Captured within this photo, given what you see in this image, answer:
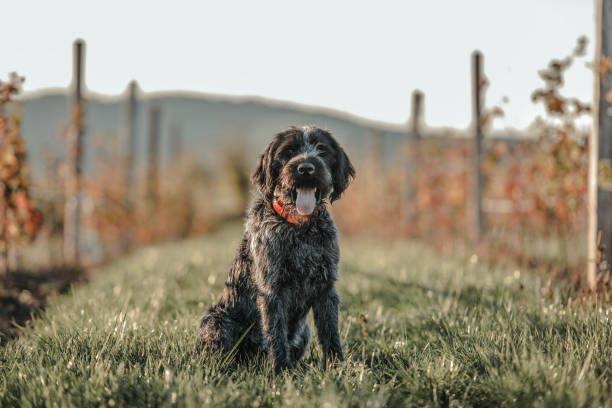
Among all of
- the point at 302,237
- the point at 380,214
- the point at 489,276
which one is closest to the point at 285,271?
the point at 302,237

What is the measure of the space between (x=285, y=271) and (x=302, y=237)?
0.28 metres

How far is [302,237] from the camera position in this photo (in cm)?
366

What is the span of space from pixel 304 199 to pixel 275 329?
37.1 inches

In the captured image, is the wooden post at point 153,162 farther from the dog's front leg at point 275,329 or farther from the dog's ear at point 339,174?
the dog's front leg at point 275,329

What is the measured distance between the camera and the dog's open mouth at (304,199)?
3580 mm

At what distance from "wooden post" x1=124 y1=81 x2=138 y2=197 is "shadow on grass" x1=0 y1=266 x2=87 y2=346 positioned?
583cm

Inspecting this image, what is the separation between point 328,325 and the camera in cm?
373

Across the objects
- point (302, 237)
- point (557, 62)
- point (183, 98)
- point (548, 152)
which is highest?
point (183, 98)

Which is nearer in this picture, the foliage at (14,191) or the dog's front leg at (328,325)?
the dog's front leg at (328,325)

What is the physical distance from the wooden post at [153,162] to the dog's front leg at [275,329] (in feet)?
50.3

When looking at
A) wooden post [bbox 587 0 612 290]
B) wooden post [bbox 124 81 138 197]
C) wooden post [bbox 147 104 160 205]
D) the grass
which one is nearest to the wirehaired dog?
the grass

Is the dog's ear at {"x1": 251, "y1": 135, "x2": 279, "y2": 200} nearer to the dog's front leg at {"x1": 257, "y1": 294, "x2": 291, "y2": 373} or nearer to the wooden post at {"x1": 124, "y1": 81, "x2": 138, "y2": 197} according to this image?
the dog's front leg at {"x1": 257, "y1": 294, "x2": 291, "y2": 373}

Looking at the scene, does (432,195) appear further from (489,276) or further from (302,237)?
(302,237)

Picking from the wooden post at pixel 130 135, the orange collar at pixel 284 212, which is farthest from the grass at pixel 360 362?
the wooden post at pixel 130 135
